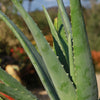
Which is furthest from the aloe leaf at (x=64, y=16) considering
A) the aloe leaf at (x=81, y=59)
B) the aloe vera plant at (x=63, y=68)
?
the aloe leaf at (x=81, y=59)

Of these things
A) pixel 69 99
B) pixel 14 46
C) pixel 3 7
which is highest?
pixel 69 99

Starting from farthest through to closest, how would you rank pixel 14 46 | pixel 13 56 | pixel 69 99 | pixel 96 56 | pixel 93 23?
pixel 93 23
pixel 96 56
pixel 14 46
pixel 13 56
pixel 69 99

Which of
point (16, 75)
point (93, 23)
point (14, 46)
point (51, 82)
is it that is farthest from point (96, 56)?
point (51, 82)

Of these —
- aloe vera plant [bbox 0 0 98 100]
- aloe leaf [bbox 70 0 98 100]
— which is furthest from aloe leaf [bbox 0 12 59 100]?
aloe leaf [bbox 70 0 98 100]

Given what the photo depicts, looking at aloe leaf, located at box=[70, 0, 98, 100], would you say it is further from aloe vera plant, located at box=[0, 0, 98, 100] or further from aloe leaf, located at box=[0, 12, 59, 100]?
aloe leaf, located at box=[0, 12, 59, 100]

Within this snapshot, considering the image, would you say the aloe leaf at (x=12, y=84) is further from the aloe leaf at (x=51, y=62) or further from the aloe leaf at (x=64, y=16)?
the aloe leaf at (x=64, y=16)

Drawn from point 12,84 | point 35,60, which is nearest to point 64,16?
point 35,60

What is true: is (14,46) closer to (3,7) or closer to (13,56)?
(13,56)

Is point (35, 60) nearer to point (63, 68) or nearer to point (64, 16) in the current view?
point (63, 68)
